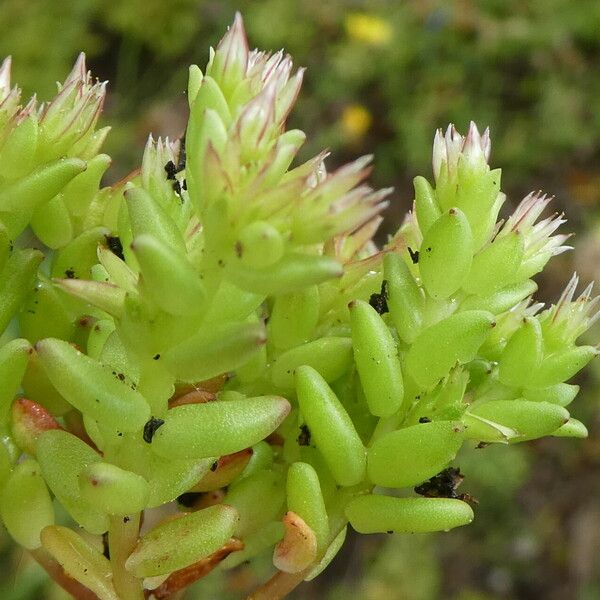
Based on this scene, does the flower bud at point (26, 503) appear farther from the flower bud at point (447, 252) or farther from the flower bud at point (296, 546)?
the flower bud at point (447, 252)

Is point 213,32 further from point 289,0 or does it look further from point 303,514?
point 303,514

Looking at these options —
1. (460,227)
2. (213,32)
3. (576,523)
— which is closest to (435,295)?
(460,227)

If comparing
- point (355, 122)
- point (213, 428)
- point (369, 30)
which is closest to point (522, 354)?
point (213, 428)

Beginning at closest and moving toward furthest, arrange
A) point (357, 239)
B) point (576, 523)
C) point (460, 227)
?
point (460, 227) < point (357, 239) < point (576, 523)

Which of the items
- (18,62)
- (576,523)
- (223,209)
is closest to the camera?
(223,209)

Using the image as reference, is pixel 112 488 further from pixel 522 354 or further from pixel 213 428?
pixel 522 354

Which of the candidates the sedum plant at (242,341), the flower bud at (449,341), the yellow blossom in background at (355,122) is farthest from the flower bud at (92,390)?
the yellow blossom in background at (355,122)

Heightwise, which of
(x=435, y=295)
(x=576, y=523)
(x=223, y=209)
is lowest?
(x=576, y=523)

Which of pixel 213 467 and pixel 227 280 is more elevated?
pixel 227 280
